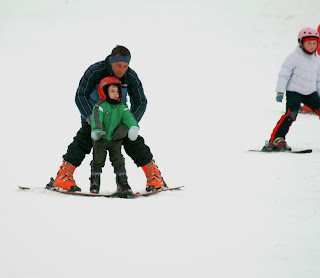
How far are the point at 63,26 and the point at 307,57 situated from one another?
792 inches

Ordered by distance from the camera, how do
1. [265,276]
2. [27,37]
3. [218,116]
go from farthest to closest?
1. [27,37]
2. [218,116]
3. [265,276]

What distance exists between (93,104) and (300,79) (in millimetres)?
3344

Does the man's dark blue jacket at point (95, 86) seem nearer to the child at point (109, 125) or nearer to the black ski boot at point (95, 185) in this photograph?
the child at point (109, 125)

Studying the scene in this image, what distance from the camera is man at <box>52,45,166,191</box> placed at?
4.90 m

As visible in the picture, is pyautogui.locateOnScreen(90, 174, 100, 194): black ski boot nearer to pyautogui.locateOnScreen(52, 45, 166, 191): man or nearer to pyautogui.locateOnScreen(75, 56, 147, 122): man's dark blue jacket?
pyautogui.locateOnScreen(52, 45, 166, 191): man

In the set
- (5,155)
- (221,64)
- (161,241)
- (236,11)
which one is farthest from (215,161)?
(236,11)

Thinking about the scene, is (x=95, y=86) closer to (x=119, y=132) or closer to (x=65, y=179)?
(x=119, y=132)

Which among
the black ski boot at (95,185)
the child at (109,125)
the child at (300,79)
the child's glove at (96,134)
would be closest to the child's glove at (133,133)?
the child at (109,125)

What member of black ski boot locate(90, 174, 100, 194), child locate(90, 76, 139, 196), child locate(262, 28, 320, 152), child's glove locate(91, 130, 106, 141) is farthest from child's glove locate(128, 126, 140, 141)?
child locate(262, 28, 320, 152)

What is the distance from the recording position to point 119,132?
16.1 feet

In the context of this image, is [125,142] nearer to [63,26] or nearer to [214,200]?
[214,200]

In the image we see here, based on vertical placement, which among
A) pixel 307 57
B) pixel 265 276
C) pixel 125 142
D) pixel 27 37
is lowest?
pixel 265 276

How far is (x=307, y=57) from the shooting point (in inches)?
293

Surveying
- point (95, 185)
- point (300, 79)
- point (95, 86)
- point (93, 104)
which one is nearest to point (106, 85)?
point (95, 86)
